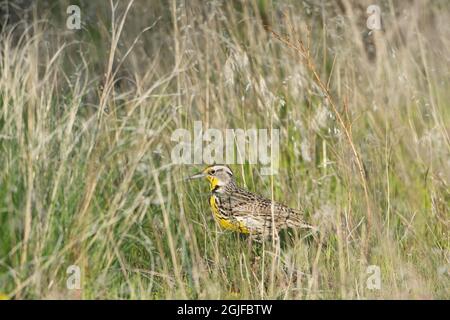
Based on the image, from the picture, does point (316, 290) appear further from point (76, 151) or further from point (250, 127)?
point (250, 127)

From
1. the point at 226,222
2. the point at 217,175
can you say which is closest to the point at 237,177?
the point at 217,175

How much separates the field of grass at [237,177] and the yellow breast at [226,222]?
7 centimetres

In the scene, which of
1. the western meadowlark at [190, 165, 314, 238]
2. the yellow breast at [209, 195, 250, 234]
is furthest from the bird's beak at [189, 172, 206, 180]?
the yellow breast at [209, 195, 250, 234]

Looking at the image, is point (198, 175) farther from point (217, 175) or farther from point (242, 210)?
point (242, 210)

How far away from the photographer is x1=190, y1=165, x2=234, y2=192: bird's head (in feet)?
16.5

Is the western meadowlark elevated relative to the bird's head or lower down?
lower down

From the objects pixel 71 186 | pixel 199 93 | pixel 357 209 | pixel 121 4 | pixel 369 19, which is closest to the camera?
pixel 71 186

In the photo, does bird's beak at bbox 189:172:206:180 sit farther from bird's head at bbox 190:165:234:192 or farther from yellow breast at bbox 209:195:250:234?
yellow breast at bbox 209:195:250:234

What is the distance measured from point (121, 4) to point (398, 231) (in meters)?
3.62

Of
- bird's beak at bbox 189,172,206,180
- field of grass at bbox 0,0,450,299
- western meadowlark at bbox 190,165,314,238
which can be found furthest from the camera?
bird's beak at bbox 189,172,206,180

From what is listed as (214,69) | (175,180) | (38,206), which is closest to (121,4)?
(214,69)

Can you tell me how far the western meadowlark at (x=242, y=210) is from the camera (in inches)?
190
